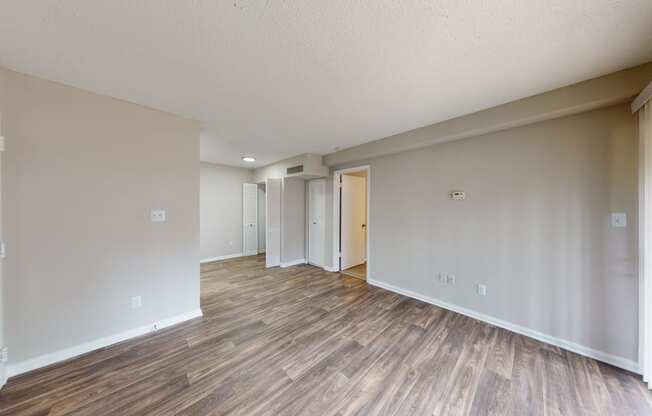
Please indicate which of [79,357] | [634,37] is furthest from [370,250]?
[79,357]

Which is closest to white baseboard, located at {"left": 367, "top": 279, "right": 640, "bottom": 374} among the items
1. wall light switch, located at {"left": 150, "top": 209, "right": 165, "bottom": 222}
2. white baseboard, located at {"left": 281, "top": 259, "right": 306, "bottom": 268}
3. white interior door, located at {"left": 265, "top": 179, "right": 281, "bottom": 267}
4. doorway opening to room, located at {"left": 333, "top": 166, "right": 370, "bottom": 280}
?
doorway opening to room, located at {"left": 333, "top": 166, "right": 370, "bottom": 280}

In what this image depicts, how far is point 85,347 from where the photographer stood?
203 cm

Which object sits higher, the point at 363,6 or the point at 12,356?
the point at 363,6

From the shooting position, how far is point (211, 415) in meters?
1.44

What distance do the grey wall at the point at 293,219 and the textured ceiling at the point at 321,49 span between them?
2789mm

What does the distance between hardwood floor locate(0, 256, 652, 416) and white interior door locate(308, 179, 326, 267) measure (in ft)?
7.63

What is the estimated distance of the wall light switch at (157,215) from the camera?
241 cm

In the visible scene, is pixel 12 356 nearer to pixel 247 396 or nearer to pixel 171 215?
pixel 171 215

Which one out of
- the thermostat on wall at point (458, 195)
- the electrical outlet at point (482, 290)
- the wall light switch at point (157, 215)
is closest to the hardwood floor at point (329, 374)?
the electrical outlet at point (482, 290)

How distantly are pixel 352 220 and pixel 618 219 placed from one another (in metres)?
3.58

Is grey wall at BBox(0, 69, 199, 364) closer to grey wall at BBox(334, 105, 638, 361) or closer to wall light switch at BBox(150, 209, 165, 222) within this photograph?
wall light switch at BBox(150, 209, 165, 222)

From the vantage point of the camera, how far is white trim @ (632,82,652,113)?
157 cm

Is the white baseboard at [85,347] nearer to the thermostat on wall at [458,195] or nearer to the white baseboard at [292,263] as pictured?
the white baseboard at [292,263]

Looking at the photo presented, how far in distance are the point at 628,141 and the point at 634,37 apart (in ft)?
3.08
